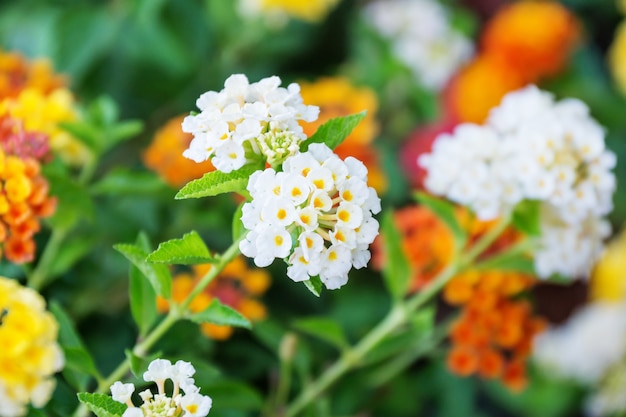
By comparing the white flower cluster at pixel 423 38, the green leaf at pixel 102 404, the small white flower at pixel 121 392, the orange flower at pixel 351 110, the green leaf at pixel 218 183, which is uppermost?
the white flower cluster at pixel 423 38

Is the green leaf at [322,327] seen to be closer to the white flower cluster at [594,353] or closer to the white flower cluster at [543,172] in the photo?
the white flower cluster at [543,172]

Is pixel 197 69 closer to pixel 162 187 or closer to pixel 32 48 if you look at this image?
pixel 32 48

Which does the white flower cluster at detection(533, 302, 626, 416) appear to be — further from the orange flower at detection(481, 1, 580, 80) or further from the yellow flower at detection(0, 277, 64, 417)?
the yellow flower at detection(0, 277, 64, 417)

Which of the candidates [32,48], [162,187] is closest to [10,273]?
[162,187]

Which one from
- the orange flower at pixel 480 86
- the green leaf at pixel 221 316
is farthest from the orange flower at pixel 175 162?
the orange flower at pixel 480 86

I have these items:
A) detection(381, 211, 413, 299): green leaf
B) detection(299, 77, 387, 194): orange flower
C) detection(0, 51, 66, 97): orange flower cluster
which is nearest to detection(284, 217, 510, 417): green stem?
detection(381, 211, 413, 299): green leaf
